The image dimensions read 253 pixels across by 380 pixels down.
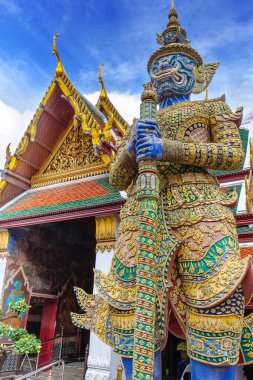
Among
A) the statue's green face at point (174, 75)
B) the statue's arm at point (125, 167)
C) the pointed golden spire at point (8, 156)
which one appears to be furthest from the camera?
the pointed golden spire at point (8, 156)

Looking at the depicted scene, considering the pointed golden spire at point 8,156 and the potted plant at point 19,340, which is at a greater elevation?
the pointed golden spire at point 8,156

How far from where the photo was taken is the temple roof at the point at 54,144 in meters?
6.54

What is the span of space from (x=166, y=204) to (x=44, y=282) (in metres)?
5.03

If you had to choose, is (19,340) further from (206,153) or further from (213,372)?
(206,153)

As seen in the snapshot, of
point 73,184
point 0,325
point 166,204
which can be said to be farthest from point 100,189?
point 166,204

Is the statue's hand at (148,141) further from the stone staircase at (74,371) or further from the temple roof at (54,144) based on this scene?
the stone staircase at (74,371)

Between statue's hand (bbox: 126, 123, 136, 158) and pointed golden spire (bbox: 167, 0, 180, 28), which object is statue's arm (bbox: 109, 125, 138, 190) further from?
pointed golden spire (bbox: 167, 0, 180, 28)

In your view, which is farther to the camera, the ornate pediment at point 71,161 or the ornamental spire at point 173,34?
the ornate pediment at point 71,161

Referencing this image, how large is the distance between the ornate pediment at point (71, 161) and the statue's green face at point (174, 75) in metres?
2.90

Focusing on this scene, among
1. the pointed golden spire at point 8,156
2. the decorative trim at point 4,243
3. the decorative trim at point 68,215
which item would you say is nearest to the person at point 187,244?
the decorative trim at point 68,215

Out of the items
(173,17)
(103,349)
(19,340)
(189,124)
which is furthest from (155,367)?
(173,17)

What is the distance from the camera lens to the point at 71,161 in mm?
6895

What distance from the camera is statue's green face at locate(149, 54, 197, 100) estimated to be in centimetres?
339

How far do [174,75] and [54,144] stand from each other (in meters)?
4.36
